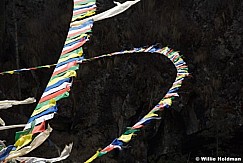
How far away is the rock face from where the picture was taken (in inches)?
148

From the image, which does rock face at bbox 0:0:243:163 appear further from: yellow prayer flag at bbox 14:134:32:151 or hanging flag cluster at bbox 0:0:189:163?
yellow prayer flag at bbox 14:134:32:151

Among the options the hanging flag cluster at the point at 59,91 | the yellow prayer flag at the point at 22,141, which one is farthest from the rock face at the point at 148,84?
the yellow prayer flag at the point at 22,141

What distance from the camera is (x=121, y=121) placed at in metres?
3.79

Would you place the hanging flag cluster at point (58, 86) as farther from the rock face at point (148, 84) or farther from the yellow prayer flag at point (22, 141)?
the rock face at point (148, 84)

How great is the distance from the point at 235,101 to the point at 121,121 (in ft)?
3.50

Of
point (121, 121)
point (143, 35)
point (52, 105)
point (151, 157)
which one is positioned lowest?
point (151, 157)

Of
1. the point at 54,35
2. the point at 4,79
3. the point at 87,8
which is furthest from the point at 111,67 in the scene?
the point at 87,8

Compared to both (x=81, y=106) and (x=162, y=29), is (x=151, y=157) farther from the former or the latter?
(x=162, y=29)

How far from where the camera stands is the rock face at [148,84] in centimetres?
377

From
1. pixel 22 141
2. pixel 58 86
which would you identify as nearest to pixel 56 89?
pixel 58 86

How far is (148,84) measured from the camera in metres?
3.87

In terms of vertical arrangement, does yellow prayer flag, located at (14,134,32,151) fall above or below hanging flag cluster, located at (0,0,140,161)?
below

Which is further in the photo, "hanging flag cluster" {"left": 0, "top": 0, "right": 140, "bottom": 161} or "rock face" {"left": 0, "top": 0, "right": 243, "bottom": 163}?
"rock face" {"left": 0, "top": 0, "right": 243, "bottom": 163}

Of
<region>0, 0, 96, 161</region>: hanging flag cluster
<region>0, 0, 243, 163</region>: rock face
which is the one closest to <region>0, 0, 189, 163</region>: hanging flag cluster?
<region>0, 0, 96, 161</region>: hanging flag cluster
